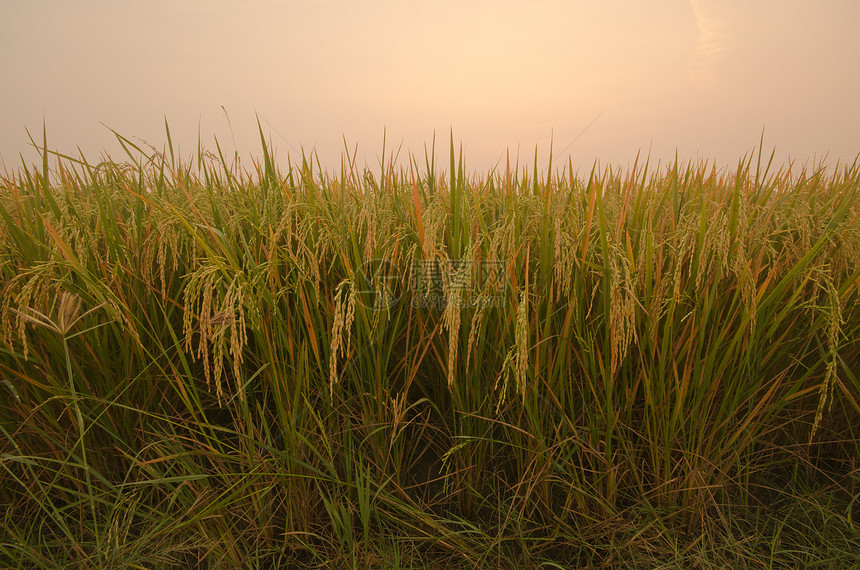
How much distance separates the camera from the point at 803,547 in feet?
5.06

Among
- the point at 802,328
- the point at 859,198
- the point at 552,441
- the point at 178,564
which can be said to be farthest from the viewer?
the point at 859,198

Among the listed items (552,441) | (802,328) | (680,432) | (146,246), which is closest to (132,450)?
(146,246)

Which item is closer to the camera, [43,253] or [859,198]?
[43,253]

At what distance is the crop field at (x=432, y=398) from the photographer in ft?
4.83

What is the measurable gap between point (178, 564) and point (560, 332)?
4.95ft

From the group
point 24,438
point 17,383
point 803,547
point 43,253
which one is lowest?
point 803,547

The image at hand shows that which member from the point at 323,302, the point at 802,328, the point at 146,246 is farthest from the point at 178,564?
the point at 802,328

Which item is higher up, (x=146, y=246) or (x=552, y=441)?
(x=146, y=246)

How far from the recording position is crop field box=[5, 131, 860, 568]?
1472mm

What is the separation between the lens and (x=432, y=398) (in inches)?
68.2

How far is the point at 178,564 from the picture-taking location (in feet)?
4.87

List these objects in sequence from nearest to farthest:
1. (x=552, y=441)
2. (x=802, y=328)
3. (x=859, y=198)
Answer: (x=552, y=441)
(x=802, y=328)
(x=859, y=198)

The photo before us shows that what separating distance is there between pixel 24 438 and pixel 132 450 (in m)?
0.46

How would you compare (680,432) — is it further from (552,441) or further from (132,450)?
(132,450)
